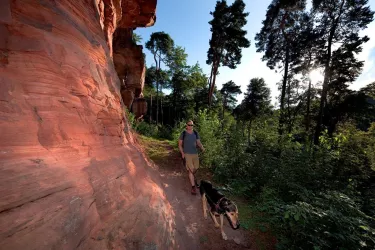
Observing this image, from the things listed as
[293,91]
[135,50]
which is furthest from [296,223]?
[293,91]

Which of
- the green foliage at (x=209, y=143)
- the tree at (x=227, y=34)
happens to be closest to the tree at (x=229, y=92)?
the tree at (x=227, y=34)

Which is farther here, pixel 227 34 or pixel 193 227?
pixel 227 34

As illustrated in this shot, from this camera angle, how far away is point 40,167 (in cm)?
189

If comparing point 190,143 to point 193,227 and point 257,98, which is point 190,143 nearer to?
point 193,227

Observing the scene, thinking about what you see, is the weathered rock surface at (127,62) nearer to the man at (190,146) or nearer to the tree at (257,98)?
Result: the man at (190,146)

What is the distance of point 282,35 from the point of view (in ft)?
53.8

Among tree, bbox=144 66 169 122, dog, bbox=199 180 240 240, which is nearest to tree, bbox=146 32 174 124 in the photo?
tree, bbox=144 66 169 122

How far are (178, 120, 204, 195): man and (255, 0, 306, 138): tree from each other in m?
11.4

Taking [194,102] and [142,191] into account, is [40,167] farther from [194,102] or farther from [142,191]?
[194,102]

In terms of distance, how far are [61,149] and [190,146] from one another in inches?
145

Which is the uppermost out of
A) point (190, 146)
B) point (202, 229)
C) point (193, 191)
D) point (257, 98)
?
point (257, 98)

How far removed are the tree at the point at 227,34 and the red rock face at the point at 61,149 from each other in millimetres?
16244

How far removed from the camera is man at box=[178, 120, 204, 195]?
18.1 feet

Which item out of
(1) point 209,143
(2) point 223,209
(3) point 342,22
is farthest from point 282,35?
(2) point 223,209
